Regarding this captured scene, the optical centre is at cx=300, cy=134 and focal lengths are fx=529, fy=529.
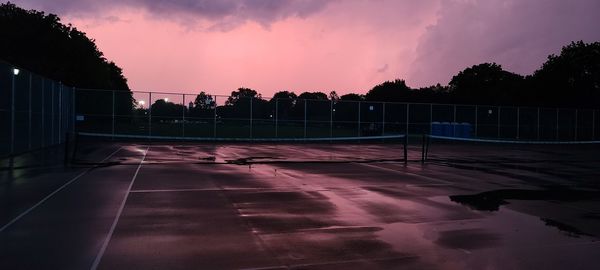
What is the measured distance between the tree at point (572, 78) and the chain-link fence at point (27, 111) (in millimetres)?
53876

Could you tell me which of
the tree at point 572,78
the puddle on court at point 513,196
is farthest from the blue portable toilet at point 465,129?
the puddle on court at point 513,196

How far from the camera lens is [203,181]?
45.6 ft

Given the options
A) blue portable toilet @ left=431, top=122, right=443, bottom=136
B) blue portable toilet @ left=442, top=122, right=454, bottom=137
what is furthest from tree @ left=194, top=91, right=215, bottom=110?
blue portable toilet @ left=442, top=122, right=454, bottom=137

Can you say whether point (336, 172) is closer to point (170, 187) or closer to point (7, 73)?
point (170, 187)

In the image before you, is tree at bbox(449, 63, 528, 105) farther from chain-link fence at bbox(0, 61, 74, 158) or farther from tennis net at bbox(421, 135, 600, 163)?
chain-link fence at bbox(0, 61, 74, 158)

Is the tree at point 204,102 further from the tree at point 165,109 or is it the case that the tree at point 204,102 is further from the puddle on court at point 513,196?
the puddle on court at point 513,196

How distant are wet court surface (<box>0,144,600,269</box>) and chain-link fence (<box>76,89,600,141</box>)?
74.9 feet

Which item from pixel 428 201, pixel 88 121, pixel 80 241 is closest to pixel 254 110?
pixel 88 121

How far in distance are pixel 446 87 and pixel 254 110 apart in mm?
90036

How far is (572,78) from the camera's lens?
213 ft

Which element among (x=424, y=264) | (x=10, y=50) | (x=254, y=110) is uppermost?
(x=10, y=50)

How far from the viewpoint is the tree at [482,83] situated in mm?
89562

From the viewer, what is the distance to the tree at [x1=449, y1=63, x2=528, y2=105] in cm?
8956

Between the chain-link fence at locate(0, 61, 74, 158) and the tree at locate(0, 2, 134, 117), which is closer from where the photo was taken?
the chain-link fence at locate(0, 61, 74, 158)
